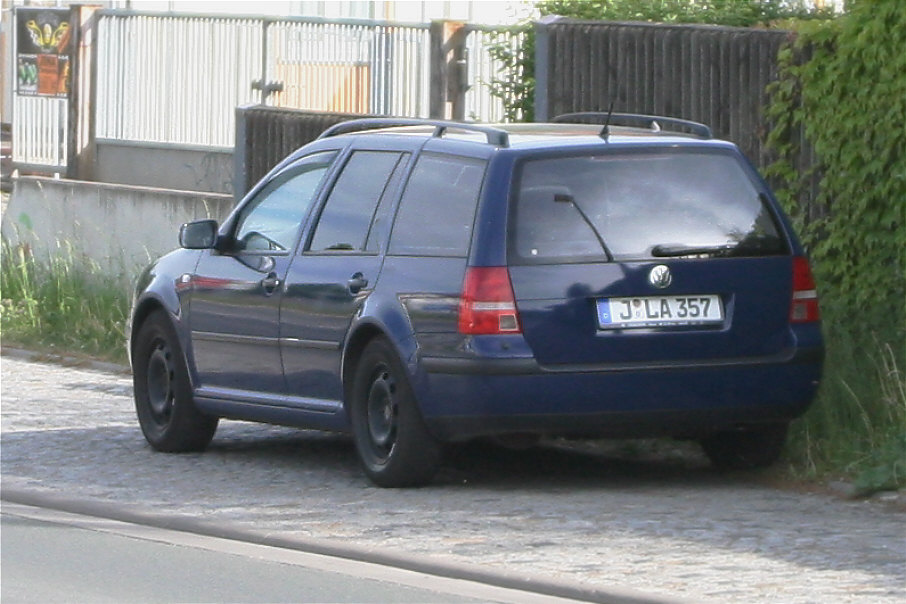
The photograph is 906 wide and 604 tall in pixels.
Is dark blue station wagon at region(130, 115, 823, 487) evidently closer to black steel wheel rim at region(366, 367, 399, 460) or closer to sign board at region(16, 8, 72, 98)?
black steel wheel rim at region(366, 367, 399, 460)

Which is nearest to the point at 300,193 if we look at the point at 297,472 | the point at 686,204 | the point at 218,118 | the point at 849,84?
the point at 297,472

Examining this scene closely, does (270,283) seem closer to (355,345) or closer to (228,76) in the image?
(355,345)

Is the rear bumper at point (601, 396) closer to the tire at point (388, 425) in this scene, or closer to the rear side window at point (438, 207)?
the tire at point (388, 425)

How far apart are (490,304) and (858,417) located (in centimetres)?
220

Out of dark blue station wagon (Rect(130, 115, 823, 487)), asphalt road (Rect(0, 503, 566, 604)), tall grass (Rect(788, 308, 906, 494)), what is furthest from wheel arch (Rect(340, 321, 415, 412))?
tall grass (Rect(788, 308, 906, 494))

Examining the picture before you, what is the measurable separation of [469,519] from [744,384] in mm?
1433

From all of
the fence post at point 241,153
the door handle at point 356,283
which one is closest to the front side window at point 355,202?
the door handle at point 356,283

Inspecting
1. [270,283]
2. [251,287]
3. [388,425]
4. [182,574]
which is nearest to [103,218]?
[251,287]

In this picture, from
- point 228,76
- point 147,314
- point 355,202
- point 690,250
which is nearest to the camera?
point 690,250

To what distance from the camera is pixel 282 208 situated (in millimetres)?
11562

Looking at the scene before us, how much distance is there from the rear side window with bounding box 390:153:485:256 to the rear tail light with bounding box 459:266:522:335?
202mm

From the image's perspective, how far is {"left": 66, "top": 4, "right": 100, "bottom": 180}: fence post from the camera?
23.3 metres

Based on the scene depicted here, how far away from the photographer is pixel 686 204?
10055mm

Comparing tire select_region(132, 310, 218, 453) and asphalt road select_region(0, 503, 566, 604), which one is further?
tire select_region(132, 310, 218, 453)
